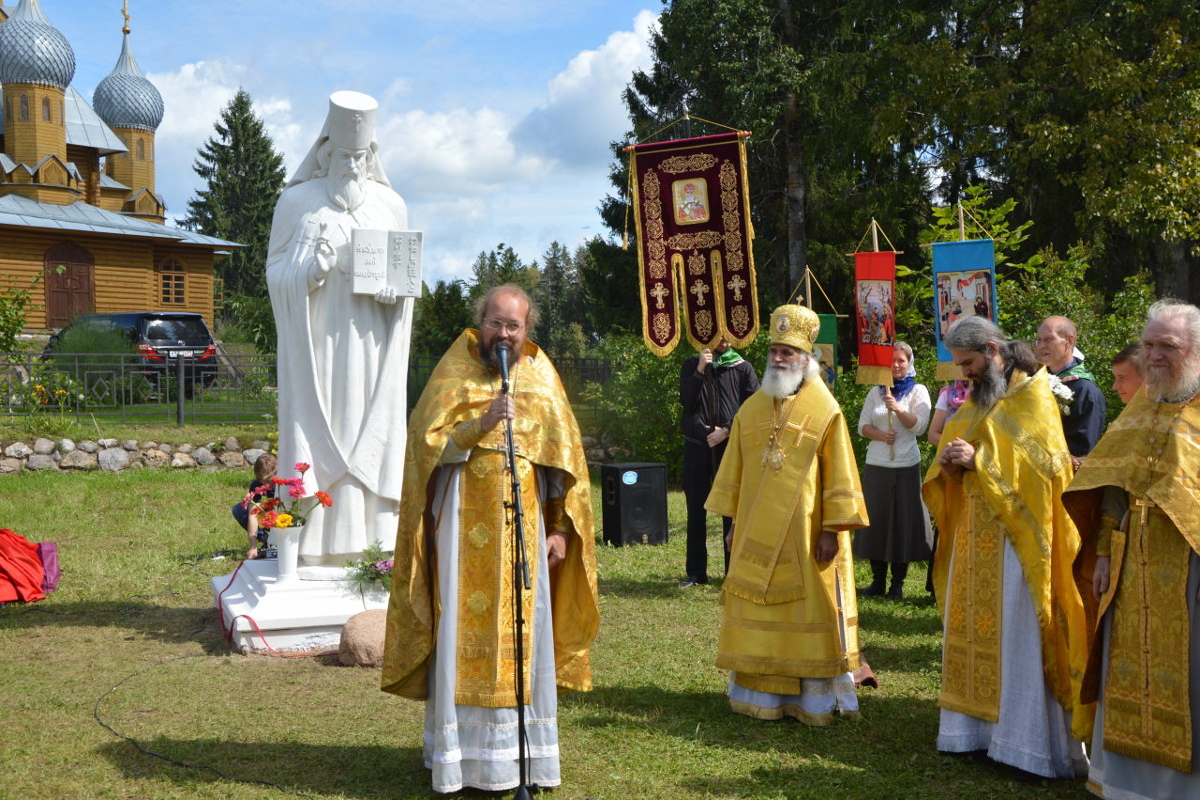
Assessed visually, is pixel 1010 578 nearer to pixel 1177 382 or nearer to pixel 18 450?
pixel 1177 382

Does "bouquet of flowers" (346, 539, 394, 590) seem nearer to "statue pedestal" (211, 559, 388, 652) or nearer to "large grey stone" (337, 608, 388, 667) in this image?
"statue pedestal" (211, 559, 388, 652)

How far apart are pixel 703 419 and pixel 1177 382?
460 centimetres

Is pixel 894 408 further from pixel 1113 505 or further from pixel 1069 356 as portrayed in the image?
pixel 1113 505

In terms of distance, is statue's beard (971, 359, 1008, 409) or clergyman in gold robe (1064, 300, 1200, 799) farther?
statue's beard (971, 359, 1008, 409)

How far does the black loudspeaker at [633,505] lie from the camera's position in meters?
10.7

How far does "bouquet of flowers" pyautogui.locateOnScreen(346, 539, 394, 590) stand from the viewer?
7039mm

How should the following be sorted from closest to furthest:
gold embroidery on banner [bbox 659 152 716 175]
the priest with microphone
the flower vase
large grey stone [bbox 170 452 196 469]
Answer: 1. the priest with microphone
2. the flower vase
3. gold embroidery on banner [bbox 659 152 716 175]
4. large grey stone [bbox 170 452 196 469]

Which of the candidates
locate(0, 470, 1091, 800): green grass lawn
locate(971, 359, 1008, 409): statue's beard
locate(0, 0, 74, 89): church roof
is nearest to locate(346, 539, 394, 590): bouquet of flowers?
locate(0, 470, 1091, 800): green grass lawn

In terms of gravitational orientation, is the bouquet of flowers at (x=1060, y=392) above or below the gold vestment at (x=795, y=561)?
above

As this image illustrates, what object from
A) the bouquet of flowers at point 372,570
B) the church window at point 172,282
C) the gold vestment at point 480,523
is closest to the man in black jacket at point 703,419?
the bouquet of flowers at point 372,570

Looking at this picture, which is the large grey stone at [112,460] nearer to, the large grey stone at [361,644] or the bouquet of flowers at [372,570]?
the bouquet of flowers at [372,570]

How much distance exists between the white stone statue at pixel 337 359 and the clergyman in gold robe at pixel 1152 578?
171 inches

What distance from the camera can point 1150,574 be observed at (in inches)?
160

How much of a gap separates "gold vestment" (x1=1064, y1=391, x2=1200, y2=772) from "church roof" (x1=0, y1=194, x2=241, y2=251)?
31377 millimetres
